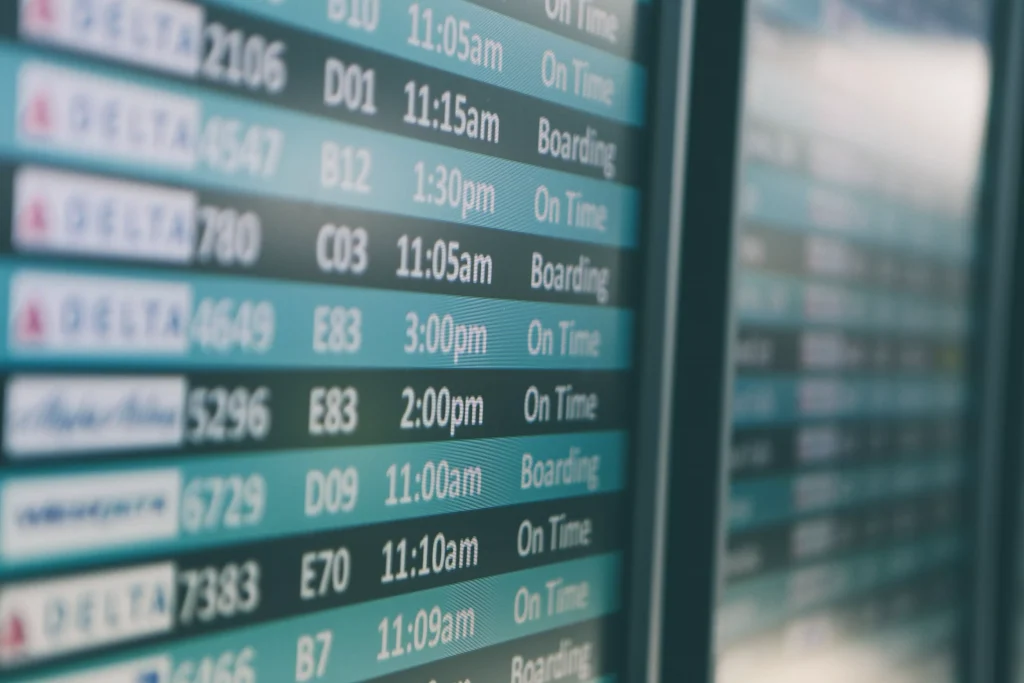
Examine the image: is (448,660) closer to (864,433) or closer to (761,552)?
(761,552)

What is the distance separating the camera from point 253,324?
2.70ft

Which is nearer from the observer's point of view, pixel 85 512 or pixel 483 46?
pixel 85 512

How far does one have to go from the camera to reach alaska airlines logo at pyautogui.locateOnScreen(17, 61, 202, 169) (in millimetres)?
691

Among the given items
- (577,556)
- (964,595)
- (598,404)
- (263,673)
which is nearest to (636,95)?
(598,404)

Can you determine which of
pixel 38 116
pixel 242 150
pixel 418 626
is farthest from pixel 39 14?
pixel 418 626

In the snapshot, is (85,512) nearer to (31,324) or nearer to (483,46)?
(31,324)

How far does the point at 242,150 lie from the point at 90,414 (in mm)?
195

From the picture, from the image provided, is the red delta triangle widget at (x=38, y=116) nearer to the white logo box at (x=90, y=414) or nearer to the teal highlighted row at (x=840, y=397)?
the white logo box at (x=90, y=414)

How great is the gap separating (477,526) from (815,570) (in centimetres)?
71

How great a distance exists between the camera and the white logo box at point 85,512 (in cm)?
69

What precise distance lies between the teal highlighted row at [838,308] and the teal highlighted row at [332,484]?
0.33 meters

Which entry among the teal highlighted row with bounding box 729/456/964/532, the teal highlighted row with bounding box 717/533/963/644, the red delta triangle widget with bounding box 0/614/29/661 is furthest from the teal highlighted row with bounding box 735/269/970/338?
the red delta triangle widget with bounding box 0/614/29/661

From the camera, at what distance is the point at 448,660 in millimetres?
1007

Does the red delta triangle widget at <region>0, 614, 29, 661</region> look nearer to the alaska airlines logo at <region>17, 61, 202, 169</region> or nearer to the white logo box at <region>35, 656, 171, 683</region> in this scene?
the white logo box at <region>35, 656, 171, 683</region>
